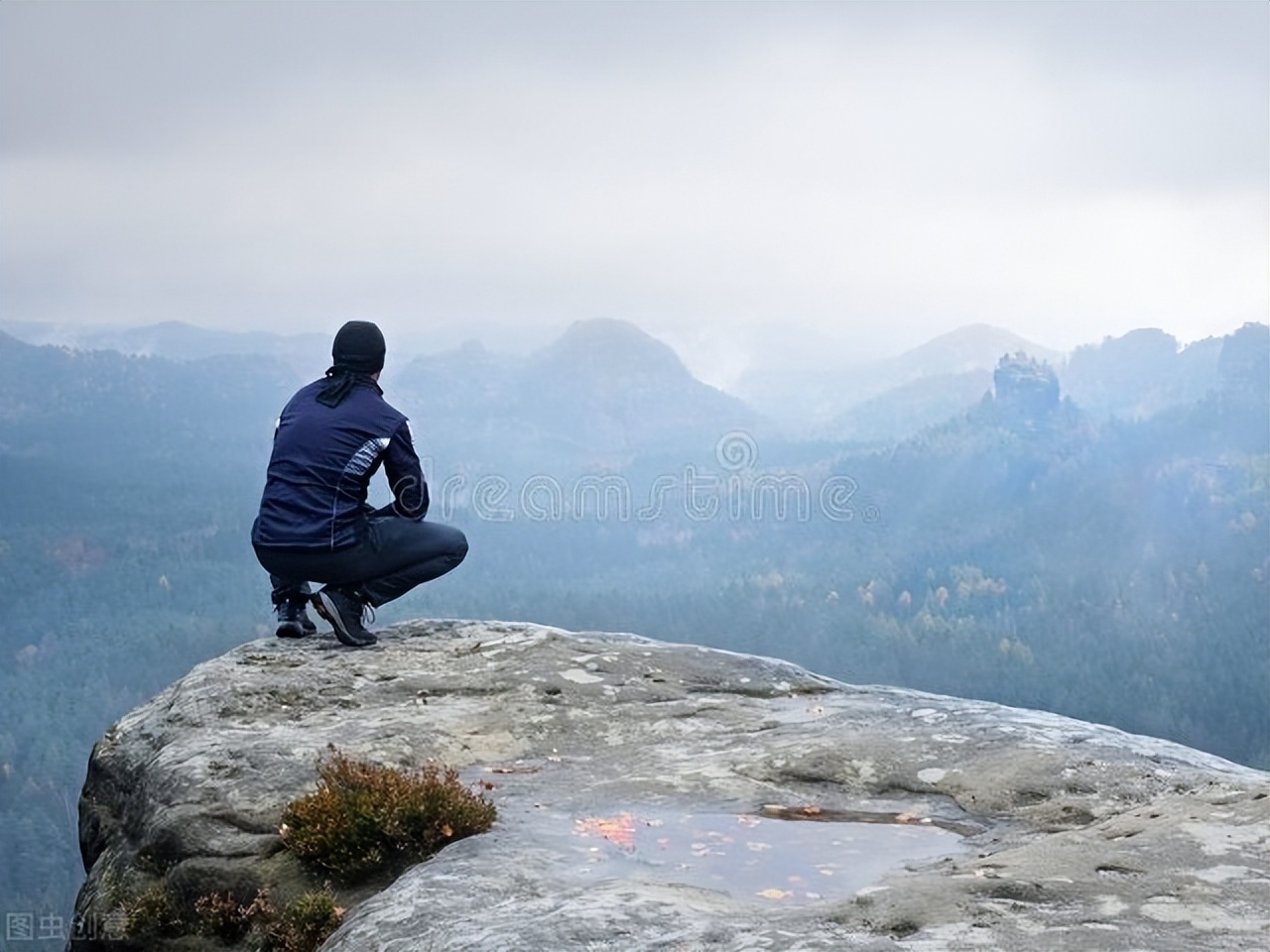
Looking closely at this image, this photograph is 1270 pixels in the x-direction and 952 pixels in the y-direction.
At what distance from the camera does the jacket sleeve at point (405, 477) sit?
14648mm

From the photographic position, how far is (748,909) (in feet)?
25.4

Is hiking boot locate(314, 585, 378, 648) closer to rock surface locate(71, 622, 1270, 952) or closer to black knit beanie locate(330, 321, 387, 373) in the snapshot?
rock surface locate(71, 622, 1270, 952)

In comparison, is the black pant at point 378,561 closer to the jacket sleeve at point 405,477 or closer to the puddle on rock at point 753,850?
the jacket sleeve at point 405,477

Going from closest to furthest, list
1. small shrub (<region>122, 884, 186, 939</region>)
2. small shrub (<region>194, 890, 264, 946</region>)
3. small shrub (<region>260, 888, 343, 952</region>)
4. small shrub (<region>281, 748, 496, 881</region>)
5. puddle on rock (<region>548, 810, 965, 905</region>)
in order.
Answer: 1. puddle on rock (<region>548, 810, 965, 905</region>)
2. small shrub (<region>260, 888, 343, 952</region>)
3. small shrub (<region>281, 748, 496, 881</region>)
4. small shrub (<region>194, 890, 264, 946</region>)
5. small shrub (<region>122, 884, 186, 939</region>)

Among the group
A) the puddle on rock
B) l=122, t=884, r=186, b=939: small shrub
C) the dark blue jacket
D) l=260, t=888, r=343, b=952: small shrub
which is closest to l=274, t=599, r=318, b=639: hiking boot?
the dark blue jacket

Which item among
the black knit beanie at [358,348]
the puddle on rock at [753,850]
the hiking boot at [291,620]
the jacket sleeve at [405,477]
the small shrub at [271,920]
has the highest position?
the black knit beanie at [358,348]

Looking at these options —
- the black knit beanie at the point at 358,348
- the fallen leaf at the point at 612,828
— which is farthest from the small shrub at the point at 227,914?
the black knit beanie at the point at 358,348

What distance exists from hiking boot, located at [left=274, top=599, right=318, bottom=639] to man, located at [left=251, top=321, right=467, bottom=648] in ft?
0.56

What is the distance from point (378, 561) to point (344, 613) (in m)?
0.78

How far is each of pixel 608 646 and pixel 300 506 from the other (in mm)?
4053

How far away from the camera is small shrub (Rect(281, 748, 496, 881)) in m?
9.51

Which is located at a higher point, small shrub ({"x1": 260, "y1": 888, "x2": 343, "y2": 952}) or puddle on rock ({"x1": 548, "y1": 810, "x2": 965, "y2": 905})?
puddle on rock ({"x1": 548, "y1": 810, "x2": 965, "y2": 905})

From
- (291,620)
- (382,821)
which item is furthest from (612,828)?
(291,620)

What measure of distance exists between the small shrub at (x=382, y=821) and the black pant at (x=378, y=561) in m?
4.82
